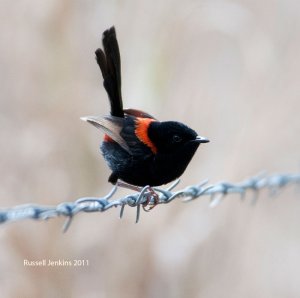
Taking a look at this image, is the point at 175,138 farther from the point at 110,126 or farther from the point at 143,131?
the point at 110,126

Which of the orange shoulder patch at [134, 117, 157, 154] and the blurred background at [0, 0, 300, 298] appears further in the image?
the blurred background at [0, 0, 300, 298]

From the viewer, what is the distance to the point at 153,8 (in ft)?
15.8

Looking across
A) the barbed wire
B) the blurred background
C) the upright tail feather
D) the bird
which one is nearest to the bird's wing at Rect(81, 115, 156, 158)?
the bird

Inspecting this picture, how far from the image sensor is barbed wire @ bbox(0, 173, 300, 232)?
2.24 m

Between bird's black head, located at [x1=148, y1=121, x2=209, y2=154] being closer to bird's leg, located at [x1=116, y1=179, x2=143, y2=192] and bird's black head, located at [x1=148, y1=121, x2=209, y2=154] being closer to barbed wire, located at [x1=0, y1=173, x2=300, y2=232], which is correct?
barbed wire, located at [x1=0, y1=173, x2=300, y2=232]

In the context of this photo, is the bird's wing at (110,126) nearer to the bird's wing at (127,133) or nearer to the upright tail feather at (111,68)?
the bird's wing at (127,133)

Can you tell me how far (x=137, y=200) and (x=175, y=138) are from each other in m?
0.62

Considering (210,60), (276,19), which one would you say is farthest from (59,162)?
(276,19)

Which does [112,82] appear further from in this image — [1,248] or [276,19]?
[276,19]

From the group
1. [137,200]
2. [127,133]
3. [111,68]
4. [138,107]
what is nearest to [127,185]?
[127,133]

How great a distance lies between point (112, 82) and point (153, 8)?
55.4 inches

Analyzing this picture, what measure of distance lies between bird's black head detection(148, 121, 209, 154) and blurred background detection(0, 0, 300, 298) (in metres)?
1.32

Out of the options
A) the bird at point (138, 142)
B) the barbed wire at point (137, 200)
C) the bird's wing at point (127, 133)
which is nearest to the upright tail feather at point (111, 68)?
the bird at point (138, 142)

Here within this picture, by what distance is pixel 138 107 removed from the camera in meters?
4.75
